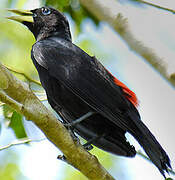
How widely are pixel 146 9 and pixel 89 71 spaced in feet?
3.43

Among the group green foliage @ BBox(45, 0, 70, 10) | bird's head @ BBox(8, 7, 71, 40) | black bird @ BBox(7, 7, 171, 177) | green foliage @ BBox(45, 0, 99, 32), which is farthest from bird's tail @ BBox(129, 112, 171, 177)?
green foliage @ BBox(45, 0, 70, 10)

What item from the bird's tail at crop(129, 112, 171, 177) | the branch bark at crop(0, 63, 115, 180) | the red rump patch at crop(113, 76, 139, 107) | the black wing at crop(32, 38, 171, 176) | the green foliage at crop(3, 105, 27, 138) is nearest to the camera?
the branch bark at crop(0, 63, 115, 180)

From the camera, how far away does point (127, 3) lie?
463 cm

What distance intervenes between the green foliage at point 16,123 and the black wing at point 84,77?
0.55 m

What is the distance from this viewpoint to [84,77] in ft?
12.9

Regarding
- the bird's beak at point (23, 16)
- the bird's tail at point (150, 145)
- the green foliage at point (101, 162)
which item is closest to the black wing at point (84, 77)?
the bird's tail at point (150, 145)

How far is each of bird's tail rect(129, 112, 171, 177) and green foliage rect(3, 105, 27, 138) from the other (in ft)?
3.69

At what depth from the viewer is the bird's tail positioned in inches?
136

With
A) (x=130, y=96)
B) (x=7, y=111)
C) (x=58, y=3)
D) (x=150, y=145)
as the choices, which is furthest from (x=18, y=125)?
→ (x=58, y=3)

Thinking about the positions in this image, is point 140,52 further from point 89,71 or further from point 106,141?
point 106,141

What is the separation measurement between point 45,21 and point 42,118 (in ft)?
6.81

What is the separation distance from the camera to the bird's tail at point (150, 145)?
3.46 meters

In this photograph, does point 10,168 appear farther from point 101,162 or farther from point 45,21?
point 45,21

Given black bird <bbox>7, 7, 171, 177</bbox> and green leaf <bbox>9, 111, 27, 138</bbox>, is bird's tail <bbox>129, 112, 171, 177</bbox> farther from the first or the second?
green leaf <bbox>9, 111, 27, 138</bbox>
